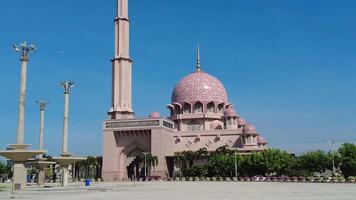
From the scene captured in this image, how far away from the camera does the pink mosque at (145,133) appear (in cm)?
6347

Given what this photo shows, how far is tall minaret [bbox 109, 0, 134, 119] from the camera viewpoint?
2512 inches

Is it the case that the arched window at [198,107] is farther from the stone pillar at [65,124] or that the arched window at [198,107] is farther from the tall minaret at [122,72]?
the stone pillar at [65,124]

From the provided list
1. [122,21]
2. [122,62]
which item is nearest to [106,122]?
[122,62]

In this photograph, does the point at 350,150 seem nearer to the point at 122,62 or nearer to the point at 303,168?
the point at 303,168

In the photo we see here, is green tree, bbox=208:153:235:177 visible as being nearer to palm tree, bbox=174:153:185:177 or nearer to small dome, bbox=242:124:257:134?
palm tree, bbox=174:153:185:177

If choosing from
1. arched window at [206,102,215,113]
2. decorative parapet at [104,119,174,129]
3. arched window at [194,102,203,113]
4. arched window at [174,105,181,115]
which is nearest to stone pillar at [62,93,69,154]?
decorative parapet at [104,119,174,129]

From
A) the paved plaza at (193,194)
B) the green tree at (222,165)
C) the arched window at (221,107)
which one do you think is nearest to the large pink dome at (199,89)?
the arched window at (221,107)

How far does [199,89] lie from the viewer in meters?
73.1

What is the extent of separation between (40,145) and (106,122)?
726 inches

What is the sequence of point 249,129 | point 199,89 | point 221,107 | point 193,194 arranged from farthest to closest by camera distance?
point 221,107
point 199,89
point 249,129
point 193,194

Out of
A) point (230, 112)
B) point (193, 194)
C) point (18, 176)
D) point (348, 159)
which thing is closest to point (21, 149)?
point (18, 176)

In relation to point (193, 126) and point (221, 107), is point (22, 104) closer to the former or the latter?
point (193, 126)

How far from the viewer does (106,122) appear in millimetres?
64750

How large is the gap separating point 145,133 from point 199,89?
13.5 metres
